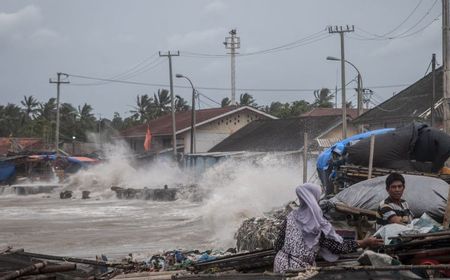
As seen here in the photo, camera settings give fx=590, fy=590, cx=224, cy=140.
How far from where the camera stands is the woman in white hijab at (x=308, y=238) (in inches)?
166

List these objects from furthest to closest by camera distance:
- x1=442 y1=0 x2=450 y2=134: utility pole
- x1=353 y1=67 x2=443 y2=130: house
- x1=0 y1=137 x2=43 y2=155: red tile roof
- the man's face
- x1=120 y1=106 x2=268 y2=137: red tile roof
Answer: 1. x1=0 y1=137 x2=43 y2=155: red tile roof
2. x1=120 y1=106 x2=268 y2=137: red tile roof
3. x1=353 y1=67 x2=443 y2=130: house
4. x1=442 y1=0 x2=450 y2=134: utility pole
5. the man's face

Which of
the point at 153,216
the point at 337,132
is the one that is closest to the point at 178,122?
the point at 337,132

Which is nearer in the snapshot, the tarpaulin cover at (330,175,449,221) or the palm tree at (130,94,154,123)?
the tarpaulin cover at (330,175,449,221)

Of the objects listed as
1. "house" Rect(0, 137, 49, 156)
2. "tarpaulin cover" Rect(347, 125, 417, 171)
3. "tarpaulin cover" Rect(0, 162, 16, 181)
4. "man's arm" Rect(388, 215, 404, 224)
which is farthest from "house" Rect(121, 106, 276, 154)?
"man's arm" Rect(388, 215, 404, 224)

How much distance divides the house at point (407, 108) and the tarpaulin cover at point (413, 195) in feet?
58.1

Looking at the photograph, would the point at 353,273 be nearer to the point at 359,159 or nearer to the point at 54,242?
the point at 359,159

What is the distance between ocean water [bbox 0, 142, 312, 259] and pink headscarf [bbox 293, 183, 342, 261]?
27.3ft

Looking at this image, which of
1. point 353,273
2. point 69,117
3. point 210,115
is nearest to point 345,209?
point 353,273

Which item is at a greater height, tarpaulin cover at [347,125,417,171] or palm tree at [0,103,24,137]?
palm tree at [0,103,24,137]

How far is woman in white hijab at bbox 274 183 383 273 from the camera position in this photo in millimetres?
4219

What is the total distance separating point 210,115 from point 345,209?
41.1 m

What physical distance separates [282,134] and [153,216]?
1825 cm

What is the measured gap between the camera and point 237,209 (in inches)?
705

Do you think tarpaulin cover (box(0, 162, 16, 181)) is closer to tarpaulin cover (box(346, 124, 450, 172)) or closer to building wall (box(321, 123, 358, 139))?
building wall (box(321, 123, 358, 139))
